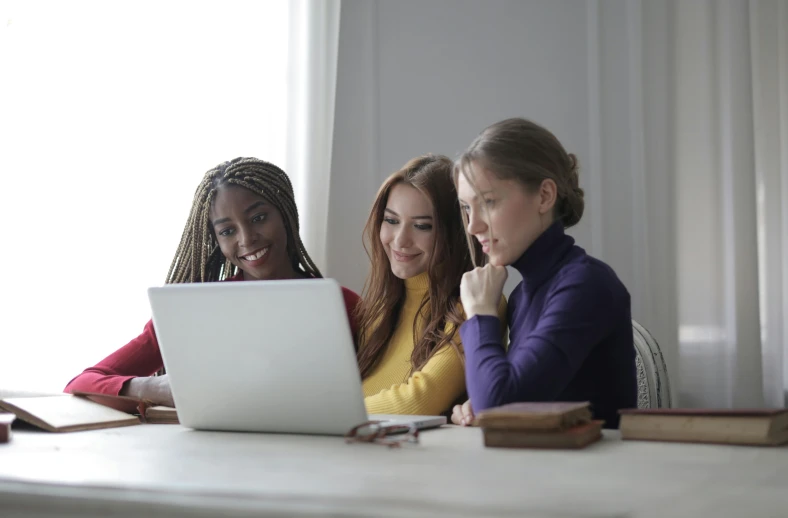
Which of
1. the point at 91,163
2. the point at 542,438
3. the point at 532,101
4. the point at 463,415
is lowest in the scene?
the point at 463,415

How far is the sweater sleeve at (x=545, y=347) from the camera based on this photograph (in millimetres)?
1373

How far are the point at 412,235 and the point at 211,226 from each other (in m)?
0.60

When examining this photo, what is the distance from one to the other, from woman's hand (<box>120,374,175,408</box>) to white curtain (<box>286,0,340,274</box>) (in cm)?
105

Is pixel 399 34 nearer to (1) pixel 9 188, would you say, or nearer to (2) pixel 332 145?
(2) pixel 332 145

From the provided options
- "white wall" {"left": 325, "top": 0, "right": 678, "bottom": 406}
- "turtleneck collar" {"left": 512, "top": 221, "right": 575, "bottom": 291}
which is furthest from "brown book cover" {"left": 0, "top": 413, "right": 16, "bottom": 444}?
"white wall" {"left": 325, "top": 0, "right": 678, "bottom": 406}

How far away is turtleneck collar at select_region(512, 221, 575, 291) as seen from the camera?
1.63 meters

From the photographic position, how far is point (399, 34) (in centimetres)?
292

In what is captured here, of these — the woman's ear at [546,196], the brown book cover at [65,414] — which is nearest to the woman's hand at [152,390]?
the brown book cover at [65,414]

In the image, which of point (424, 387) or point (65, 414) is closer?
point (65, 414)

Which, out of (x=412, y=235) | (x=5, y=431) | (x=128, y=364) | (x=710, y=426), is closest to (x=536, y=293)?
(x=412, y=235)

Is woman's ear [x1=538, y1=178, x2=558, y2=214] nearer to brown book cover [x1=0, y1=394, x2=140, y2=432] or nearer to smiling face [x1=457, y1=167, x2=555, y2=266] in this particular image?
smiling face [x1=457, y1=167, x2=555, y2=266]

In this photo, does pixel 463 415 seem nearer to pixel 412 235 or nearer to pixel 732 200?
pixel 412 235

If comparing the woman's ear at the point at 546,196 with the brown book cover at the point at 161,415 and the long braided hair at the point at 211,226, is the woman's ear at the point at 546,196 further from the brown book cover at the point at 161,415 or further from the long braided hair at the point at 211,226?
the long braided hair at the point at 211,226

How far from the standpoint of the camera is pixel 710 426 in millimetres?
1080
